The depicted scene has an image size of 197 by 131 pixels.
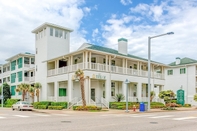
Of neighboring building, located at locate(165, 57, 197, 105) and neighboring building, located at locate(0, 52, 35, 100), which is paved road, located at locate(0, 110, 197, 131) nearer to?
neighboring building, located at locate(0, 52, 35, 100)

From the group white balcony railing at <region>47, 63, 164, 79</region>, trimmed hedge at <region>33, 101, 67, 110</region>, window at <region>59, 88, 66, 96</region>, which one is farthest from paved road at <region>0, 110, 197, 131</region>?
window at <region>59, 88, 66, 96</region>

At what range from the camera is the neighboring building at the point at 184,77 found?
50.1 meters

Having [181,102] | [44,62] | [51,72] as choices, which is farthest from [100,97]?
[181,102]

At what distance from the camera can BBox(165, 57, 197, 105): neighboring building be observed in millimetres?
50134

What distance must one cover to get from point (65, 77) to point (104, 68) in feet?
17.7

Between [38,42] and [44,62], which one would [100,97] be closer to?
[44,62]

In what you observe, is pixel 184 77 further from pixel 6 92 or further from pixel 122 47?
pixel 6 92

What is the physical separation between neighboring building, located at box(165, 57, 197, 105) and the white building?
37.3 ft

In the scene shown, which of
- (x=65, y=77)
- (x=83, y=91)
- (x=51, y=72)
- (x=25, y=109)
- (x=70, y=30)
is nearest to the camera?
(x=83, y=91)

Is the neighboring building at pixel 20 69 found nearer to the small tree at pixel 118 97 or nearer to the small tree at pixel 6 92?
the small tree at pixel 6 92

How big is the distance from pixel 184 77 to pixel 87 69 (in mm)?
29499

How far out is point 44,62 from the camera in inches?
1508

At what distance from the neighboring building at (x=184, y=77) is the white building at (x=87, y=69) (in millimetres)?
11362

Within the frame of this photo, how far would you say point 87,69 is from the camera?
29766 mm
